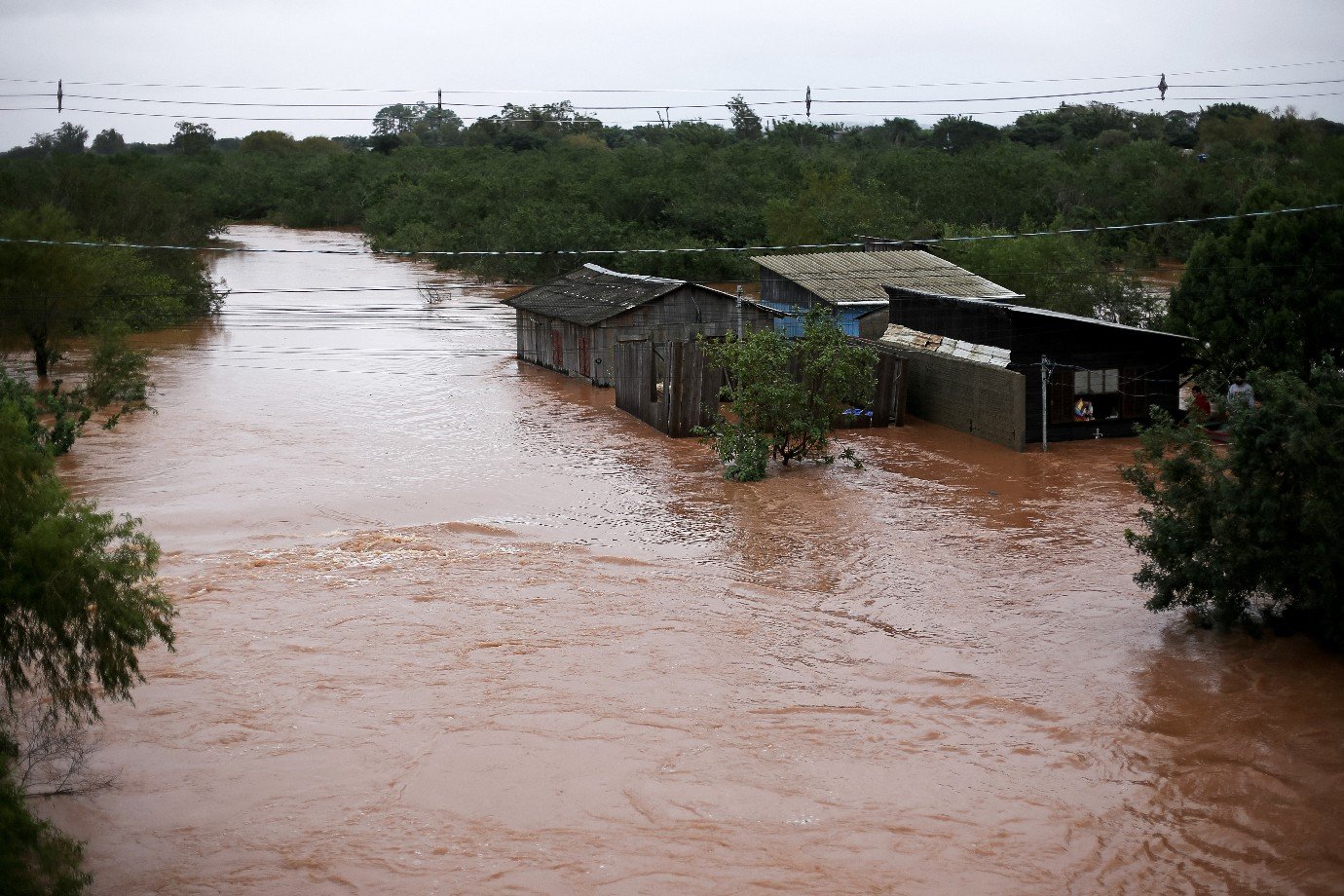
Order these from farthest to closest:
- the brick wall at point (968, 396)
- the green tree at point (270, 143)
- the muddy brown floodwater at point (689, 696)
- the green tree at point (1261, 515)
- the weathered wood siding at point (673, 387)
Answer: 1. the green tree at point (270, 143)
2. the weathered wood siding at point (673, 387)
3. the brick wall at point (968, 396)
4. the green tree at point (1261, 515)
5. the muddy brown floodwater at point (689, 696)

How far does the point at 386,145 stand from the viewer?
120 meters

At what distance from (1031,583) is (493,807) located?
8712 millimetres

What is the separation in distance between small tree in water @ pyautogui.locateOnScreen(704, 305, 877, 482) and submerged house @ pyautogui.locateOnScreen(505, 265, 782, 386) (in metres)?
6.65

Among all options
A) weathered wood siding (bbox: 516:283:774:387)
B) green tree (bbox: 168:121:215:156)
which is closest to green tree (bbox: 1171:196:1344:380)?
weathered wood siding (bbox: 516:283:774:387)

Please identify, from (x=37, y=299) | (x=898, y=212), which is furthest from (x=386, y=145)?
(x=37, y=299)

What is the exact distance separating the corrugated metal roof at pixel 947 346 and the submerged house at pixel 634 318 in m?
3.12

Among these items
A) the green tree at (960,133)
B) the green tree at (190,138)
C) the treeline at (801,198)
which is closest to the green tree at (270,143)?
the green tree at (190,138)

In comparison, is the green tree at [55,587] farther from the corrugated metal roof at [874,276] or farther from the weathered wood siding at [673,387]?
the corrugated metal roof at [874,276]

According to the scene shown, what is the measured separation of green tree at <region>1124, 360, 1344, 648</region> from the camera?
42.7ft

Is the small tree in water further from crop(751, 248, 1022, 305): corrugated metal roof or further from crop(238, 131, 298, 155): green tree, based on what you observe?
crop(238, 131, 298, 155): green tree

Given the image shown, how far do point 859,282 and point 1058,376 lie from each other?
1033 centimetres

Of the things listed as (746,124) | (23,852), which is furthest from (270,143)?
(23,852)

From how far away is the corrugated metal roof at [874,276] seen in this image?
32406 mm

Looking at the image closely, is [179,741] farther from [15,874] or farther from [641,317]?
[641,317]
